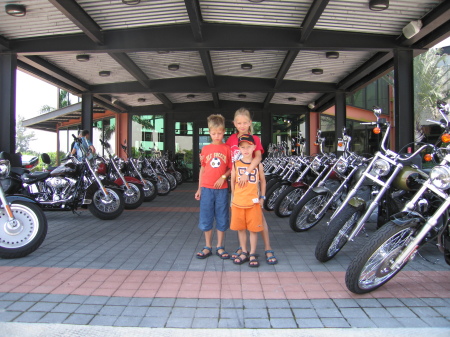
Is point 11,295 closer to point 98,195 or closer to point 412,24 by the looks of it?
point 98,195

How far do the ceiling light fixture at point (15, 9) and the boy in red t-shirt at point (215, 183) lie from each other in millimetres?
4341

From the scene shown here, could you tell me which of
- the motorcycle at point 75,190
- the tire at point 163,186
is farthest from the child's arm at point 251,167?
the tire at point 163,186

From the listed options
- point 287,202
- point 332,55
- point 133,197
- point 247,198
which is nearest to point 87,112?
point 133,197

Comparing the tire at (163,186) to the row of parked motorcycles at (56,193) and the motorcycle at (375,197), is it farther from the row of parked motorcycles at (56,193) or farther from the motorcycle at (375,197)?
the motorcycle at (375,197)

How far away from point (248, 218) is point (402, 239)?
1.50 m

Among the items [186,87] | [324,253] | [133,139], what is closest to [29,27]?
[186,87]

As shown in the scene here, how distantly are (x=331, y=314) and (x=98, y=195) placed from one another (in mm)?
4931

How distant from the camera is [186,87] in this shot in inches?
468

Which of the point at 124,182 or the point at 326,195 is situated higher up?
the point at 124,182

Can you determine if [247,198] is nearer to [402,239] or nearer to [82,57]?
[402,239]

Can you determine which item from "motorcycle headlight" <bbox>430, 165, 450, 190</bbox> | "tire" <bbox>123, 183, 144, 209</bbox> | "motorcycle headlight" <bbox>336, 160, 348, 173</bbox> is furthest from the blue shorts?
"tire" <bbox>123, 183, 144, 209</bbox>

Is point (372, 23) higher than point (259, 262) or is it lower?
higher

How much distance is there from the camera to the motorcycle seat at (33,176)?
5.99m

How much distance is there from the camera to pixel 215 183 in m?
4.19
